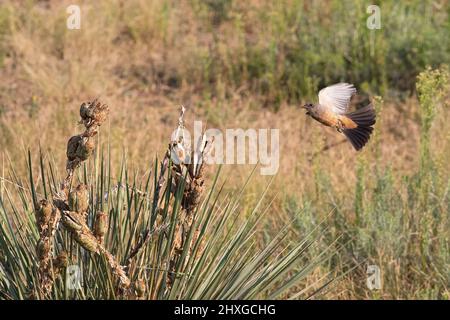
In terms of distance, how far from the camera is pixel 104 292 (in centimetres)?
272

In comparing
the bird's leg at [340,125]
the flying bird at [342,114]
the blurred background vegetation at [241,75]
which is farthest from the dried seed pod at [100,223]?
the blurred background vegetation at [241,75]

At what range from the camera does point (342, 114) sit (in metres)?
3.54

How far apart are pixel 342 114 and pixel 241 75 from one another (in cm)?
363

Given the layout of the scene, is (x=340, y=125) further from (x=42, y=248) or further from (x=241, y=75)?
(x=241, y=75)

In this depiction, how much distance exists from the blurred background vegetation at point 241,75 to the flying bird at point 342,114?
1239mm

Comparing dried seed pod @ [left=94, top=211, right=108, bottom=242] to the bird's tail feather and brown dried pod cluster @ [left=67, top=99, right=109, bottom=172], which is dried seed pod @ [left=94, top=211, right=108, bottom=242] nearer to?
brown dried pod cluster @ [left=67, top=99, right=109, bottom=172]

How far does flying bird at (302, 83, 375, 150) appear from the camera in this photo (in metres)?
3.47

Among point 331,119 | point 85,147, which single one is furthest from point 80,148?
point 331,119

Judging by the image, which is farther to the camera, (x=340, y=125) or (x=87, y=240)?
(x=340, y=125)
